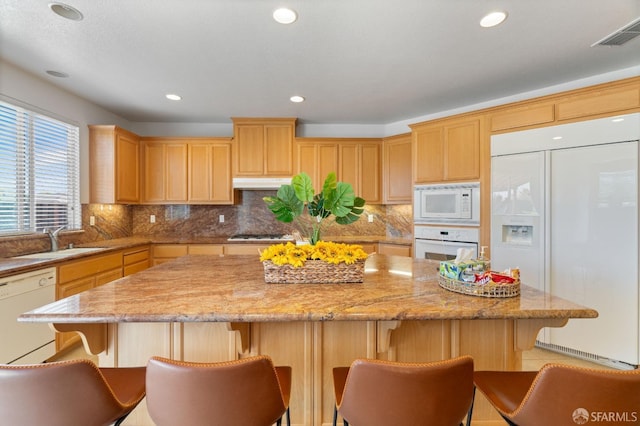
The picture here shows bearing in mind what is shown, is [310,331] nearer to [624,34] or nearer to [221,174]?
[624,34]

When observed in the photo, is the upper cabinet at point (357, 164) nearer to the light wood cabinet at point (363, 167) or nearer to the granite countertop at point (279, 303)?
the light wood cabinet at point (363, 167)

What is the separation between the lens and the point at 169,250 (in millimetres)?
3844

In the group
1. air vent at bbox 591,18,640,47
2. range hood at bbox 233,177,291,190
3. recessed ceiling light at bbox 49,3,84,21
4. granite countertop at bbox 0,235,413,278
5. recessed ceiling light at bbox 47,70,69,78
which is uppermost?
recessed ceiling light at bbox 47,70,69,78

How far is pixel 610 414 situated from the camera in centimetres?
84

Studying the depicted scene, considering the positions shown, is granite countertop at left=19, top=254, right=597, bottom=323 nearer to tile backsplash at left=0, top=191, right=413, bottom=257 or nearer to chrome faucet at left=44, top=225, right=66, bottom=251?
chrome faucet at left=44, top=225, right=66, bottom=251

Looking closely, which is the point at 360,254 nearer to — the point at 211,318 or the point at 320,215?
→ the point at 320,215

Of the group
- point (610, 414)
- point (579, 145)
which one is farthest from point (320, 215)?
point (579, 145)

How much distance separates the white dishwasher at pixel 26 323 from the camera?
201 centimetres

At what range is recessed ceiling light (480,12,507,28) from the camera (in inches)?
74.8

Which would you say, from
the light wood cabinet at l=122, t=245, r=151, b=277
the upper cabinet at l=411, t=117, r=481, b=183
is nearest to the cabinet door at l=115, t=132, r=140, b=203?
the light wood cabinet at l=122, t=245, r=151, b=277

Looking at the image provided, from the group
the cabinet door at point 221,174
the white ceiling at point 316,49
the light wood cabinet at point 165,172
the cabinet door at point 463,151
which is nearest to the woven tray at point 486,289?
the white ceiling at point 316,49

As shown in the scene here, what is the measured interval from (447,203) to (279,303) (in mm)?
2718

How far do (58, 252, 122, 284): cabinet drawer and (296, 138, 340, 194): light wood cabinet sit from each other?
7.97ft

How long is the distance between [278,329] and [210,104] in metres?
3.05
